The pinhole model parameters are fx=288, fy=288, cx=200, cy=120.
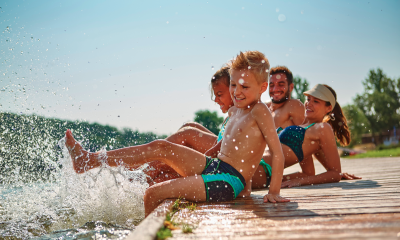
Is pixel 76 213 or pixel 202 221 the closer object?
pixel 202 221

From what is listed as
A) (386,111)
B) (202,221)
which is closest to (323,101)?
(202,221)

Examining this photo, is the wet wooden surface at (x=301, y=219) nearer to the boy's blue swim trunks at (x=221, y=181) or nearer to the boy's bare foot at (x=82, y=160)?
the boy's blue swim trunks at (x=221, y=181)

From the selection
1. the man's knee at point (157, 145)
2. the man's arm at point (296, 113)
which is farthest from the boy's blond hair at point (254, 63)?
the man's arm at point (296, 113)

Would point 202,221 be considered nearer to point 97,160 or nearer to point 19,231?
point 97,160

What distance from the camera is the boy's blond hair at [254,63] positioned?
9.38 feet

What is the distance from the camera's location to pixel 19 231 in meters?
2.89

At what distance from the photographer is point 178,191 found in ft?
8.57

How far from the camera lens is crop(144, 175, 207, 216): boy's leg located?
8.59 ft

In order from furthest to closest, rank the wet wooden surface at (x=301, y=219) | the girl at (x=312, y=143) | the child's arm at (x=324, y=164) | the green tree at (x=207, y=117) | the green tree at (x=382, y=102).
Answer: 1. the green tree at (x=207, y=117)
2. the green tree at (x=382, y=102)
3. the child's arm at (x=324, y=164)
4. the girl at (x=312, y=143)
5. the wet wooden surface at (x=301, y=219)

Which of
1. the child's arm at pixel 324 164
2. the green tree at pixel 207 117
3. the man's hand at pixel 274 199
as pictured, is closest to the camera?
the man's hand at pixel 274 199

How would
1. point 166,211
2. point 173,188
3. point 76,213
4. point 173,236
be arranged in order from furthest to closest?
1. point 76,213
2. point 173,188
3. point 166,211
4. point 173,236

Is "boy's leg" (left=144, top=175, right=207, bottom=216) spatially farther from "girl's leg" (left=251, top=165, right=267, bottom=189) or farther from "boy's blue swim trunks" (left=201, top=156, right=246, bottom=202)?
"girl's leg" (left=251, top=165, right=267, bottom=189)

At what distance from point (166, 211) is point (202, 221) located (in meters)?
0.28

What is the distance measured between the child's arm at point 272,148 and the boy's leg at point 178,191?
0.61m
